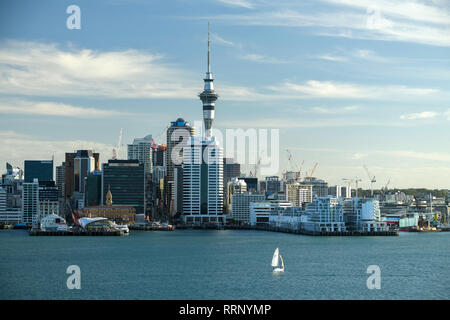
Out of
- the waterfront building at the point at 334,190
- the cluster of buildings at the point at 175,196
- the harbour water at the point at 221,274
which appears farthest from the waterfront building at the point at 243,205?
the harbour water at the point at 221,274

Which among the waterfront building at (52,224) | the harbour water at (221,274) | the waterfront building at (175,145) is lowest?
the harbour water at (221,274)

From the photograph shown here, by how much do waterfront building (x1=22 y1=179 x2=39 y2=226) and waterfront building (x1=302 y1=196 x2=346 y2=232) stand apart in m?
56.0

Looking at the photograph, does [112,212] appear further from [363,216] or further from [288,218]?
[363,216]

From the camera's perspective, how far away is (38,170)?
131 m

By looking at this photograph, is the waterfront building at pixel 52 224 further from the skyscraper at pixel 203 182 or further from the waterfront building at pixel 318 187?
the waterfront building at pixel 318 187

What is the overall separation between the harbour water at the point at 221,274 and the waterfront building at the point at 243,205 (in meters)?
66.2

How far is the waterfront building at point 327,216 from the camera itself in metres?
82.2

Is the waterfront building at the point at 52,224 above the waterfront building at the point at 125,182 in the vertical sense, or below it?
below

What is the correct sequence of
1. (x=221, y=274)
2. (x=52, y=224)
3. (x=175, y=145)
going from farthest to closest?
(x=175, y=145) → (x=52, y=224) → (x=221, y=274)

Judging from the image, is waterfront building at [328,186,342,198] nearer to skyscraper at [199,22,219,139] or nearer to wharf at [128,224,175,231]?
skyscraper at [199,22,219,139]

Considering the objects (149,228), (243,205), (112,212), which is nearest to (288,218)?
(149,228)

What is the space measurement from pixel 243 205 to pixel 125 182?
2121 cm

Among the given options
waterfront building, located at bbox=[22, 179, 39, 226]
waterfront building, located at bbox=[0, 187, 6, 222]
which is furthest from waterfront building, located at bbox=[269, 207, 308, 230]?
waterfront building, located at bbox=[0, 187, 6, 222]
